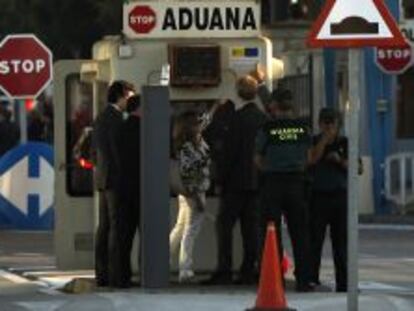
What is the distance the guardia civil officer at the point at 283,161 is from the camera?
13234 millimetres

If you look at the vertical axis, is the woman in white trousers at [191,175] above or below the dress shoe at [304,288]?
above

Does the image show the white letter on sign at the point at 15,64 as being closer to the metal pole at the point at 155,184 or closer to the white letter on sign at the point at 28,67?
the white letter on sign at the point at 28,67

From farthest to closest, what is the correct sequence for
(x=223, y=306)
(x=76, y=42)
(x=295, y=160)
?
(x=76, y=42), (x=295, y=160), (x=223, y=306)

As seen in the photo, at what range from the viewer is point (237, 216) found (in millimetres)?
13883

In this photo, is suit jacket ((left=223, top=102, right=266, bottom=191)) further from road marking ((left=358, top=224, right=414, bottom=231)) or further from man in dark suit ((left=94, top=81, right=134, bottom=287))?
road marking ((left=358, top=224, right=414, bottom=231))

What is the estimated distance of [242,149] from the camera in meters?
13.8

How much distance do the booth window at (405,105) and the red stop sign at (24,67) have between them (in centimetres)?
919

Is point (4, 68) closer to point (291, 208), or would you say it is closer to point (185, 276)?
point (185, 276)

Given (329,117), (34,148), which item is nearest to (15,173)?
(34,148)

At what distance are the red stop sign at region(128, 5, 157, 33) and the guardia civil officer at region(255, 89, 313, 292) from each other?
5.06 ft

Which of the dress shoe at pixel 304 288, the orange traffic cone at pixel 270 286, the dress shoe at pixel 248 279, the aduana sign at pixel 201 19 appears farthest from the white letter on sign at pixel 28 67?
the orange traffic cone at pixel 270 286

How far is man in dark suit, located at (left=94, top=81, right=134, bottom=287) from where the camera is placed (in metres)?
13.5

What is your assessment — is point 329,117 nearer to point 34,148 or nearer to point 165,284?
point 165,284

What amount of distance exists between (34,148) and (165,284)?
9079mm
